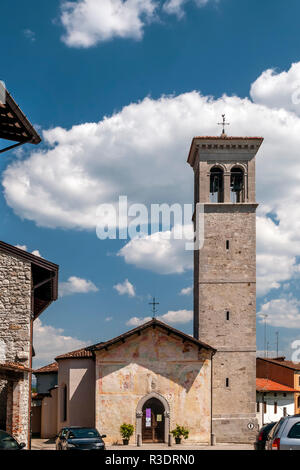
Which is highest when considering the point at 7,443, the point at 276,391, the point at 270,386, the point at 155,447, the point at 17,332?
the point at 17,332

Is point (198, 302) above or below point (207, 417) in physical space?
above

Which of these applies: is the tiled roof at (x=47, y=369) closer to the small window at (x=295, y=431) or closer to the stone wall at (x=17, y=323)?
the stone wall at (x=17, y=323)

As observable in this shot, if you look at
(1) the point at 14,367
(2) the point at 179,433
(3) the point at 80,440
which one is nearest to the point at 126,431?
(2) the point at 179,433

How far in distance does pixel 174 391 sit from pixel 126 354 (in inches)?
137

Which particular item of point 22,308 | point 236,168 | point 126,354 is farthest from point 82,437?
point 236,168

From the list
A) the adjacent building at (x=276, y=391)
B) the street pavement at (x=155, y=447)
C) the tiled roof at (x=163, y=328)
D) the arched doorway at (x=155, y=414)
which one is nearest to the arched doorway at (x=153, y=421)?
the arched doorway at (x=155, y=414)

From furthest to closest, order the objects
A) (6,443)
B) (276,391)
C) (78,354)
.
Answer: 1. (276,391)
2. (78,354)
3. (6,443)

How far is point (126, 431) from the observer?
3616 cm

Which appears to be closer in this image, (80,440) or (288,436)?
(288,436)

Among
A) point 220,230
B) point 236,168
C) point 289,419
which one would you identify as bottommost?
point 289,419

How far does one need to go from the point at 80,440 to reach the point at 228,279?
68.3 ft

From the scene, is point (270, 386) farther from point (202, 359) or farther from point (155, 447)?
point (155, 447)
